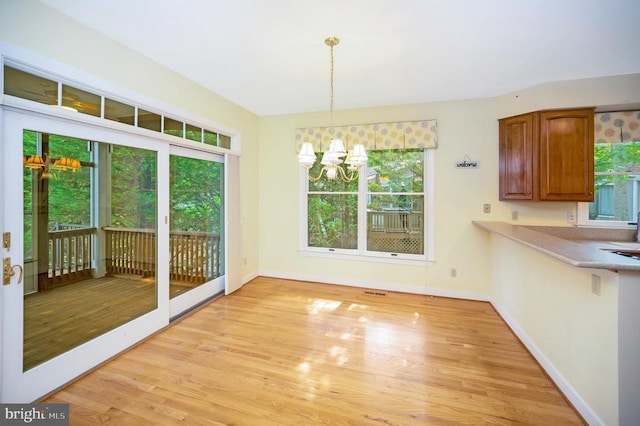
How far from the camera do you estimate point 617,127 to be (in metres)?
3.22

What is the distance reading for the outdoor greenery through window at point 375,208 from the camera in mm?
4141

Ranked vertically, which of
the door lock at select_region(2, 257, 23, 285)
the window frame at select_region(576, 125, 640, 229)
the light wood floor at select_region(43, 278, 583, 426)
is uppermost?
the window frame at select_region(576, 125, 640, 229)

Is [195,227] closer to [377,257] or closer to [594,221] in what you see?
[377,257]

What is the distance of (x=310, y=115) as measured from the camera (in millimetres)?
4543

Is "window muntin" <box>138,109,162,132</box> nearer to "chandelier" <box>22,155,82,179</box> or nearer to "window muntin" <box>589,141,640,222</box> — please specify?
"chandelier" <box>22,155,82,179</box>

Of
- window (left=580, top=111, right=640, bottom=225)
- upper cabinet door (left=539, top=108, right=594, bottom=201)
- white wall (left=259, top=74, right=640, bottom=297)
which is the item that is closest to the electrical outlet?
upper cabinet door (left=539, top=108, right=594, bottom=201)

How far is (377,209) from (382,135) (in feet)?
3.79

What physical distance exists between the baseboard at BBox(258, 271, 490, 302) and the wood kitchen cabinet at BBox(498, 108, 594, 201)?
1.52m

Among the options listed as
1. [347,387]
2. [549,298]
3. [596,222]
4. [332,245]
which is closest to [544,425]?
[549,298]

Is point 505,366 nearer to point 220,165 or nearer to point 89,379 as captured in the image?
point 89,379

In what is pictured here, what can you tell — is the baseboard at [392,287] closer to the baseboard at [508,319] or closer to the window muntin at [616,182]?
the baseboard at [508,319]

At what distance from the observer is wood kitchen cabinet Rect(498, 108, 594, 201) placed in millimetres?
3158

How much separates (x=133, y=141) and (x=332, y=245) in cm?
312

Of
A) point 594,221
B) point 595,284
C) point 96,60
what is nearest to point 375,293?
point 595,284
